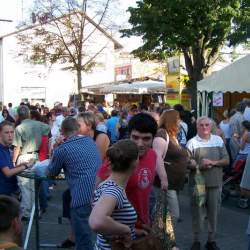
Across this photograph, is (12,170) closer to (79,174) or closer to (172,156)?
(79,174)

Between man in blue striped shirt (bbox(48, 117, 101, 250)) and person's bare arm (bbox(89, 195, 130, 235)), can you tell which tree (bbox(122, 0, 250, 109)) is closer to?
man in blue striped shirt (bbox(48, 117, 101, 250))

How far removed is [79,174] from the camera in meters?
5.60

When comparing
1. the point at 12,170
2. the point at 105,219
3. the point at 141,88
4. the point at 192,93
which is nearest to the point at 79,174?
the point at 12,170

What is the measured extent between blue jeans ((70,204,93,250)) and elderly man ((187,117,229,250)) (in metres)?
1.61

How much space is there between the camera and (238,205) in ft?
33.2

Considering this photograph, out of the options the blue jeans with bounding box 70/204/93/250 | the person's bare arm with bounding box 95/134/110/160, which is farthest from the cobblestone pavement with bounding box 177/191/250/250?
the blue jeans with bounding box 70/204/93/250

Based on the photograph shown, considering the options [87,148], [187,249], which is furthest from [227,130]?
[87,148]

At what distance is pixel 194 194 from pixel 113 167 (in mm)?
3479

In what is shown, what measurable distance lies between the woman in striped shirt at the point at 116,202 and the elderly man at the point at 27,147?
5652 millimetres

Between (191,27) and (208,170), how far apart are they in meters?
24.3

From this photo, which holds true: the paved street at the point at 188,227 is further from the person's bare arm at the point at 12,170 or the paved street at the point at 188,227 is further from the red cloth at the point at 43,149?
the person's bare arm at the point at 12,170

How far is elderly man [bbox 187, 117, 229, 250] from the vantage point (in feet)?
22.0

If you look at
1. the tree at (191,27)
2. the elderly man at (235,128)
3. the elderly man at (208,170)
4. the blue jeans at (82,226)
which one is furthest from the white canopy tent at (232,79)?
the tree at (191,27)

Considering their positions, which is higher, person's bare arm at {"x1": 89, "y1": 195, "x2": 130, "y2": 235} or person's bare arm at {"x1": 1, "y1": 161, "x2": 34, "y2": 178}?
person's bare arm at {"x1": 89, "y1": 195, "x2": 130, "y2": 235}
